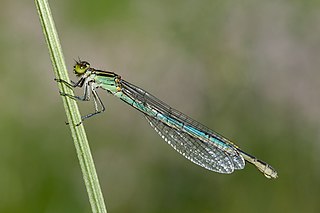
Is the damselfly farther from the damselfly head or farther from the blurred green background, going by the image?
the blurred green background

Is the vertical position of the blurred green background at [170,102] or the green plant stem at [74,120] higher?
the blurred green background at [170,102]

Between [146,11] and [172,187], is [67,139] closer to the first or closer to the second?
[172,187]

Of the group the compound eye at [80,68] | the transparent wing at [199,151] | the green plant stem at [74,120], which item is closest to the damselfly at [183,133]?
the transparent wing at [199,151]

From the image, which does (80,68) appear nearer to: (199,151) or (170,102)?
(199,151)

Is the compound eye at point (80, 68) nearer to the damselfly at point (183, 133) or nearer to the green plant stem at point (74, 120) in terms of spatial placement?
the damselfly at point (183, 133)

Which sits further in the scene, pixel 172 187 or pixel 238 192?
Result: pixel 172 187

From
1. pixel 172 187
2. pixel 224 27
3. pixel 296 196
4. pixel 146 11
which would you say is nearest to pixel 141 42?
pixel 146 11
